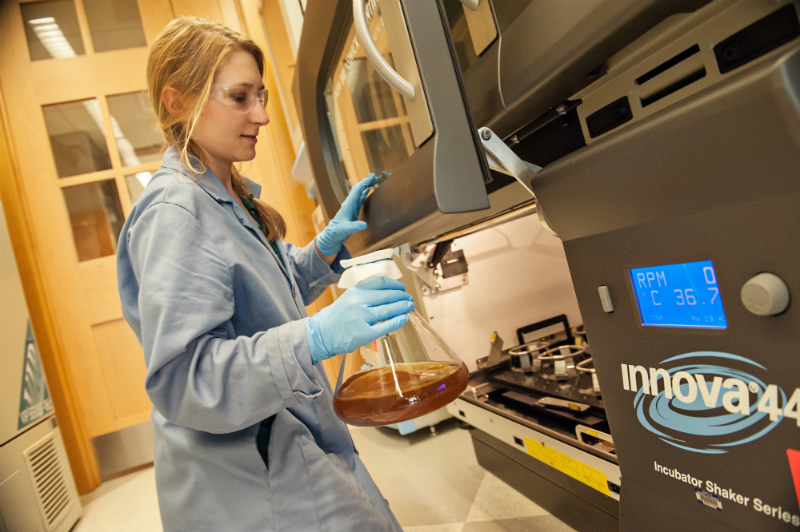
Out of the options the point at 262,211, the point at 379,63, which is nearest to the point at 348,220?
the point at 262,211

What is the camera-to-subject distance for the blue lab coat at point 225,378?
587mm

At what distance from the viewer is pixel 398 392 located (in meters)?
0.57

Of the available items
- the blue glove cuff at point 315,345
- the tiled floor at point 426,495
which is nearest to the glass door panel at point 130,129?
the tiled floor at point 426,495

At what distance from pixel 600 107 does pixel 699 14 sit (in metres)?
0.14

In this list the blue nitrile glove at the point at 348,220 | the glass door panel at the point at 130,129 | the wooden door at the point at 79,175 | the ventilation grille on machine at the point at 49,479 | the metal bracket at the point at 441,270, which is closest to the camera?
the blue nitrile glove at the point at 348,220

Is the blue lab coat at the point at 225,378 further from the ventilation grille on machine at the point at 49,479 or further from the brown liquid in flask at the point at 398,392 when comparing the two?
the ventilation grille on machine at the point at 49,479

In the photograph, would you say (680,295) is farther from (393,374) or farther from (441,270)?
(441,270)

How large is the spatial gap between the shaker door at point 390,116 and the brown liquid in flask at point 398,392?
20 centimetres

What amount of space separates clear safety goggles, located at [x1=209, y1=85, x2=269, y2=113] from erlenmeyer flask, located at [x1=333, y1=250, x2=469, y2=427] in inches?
15.0

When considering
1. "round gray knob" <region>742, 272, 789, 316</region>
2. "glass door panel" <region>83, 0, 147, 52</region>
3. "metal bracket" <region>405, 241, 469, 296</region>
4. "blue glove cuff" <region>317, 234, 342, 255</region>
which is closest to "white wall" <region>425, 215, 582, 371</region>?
"metal bracket" <region>405, 241, 469, 296</region>

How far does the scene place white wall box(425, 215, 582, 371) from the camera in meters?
1.50

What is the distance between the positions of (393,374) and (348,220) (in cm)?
41

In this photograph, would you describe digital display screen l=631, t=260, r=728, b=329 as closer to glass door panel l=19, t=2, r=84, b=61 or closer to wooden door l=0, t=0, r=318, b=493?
wooden door l=0, t=0, r=318, b=493

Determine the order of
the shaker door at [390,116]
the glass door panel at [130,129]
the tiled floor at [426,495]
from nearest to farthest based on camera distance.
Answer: the shaker door at [390,116]
the tiled floor at [426,495]
the glass door panel at [130,129]
